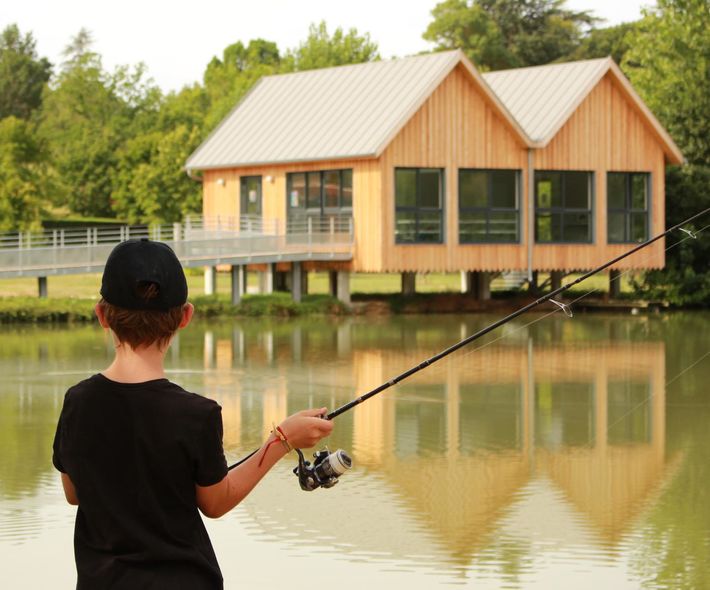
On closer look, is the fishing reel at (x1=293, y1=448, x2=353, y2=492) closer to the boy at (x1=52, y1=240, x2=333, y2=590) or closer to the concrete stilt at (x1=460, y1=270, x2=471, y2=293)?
the boy at (x1=52, y1=240, x2=333, y2=590)

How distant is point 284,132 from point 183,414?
3679 centimetres

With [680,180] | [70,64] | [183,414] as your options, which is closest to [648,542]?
[183,414]

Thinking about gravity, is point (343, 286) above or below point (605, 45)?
below

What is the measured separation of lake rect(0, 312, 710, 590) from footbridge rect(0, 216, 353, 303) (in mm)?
6400

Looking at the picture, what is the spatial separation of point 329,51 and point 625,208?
136 ft

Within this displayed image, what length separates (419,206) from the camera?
37.2 meters

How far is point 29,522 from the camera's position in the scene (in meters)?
10.7

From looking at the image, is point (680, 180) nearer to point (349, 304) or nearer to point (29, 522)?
point (349, 304)

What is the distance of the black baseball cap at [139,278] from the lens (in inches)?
160

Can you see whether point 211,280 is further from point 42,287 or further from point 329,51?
point 329,51

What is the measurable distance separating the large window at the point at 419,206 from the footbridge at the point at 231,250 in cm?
134

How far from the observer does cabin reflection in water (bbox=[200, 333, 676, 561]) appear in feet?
37.5

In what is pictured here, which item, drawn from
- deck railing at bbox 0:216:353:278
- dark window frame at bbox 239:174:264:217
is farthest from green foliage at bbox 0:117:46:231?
deck railing at bbox 0:216:353:278

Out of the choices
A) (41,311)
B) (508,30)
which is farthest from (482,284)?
(508,30)
